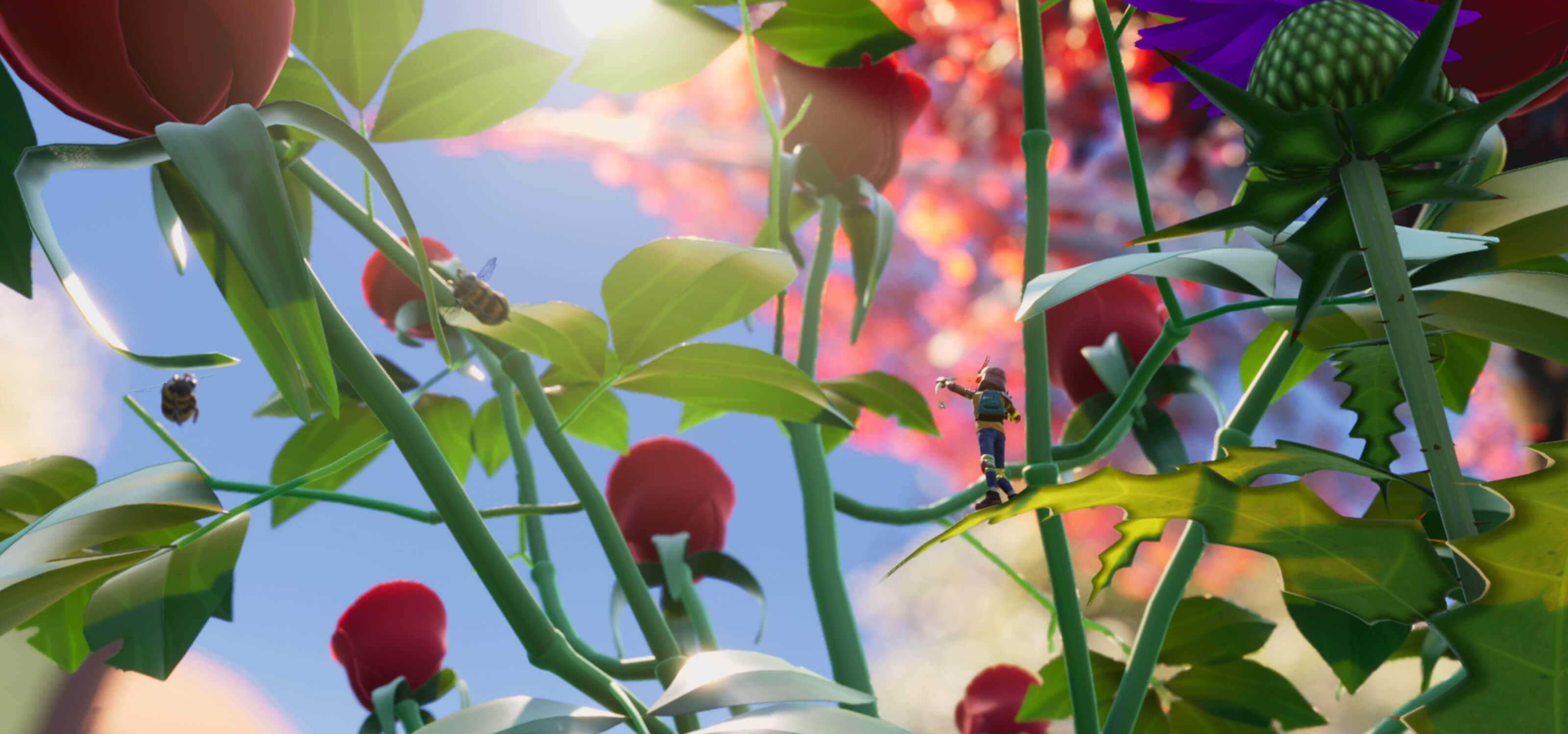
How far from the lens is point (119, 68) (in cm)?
22

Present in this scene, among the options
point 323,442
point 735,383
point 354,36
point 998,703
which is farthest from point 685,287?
point 998,703

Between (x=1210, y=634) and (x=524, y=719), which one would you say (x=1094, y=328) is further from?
(x=524, y=719)

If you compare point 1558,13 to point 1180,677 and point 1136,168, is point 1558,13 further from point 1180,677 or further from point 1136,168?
point 1180,677

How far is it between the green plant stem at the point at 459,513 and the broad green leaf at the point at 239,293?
0.8 inches

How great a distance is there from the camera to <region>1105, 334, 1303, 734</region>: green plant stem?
32cm

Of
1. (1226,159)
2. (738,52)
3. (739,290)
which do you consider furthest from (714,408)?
(1226,159)

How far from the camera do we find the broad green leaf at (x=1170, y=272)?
0.16m

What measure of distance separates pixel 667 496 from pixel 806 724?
268mm

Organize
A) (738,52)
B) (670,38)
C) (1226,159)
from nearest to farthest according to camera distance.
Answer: (670,38), (738,52), (1226,159)

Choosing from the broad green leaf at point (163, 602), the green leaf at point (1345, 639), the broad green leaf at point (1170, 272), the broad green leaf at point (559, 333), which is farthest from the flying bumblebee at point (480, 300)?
the green leaf at point (1345, 639)

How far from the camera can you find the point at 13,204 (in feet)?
0.85

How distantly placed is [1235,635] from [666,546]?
28 cm

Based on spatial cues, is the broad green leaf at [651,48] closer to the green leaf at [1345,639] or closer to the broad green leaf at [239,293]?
the broad green leaf at [239,293]

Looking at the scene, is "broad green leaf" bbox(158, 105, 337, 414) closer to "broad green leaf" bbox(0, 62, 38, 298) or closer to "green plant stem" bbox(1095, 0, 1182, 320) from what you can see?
"broad green leaf" bbox(0, 62, 38, 298)
